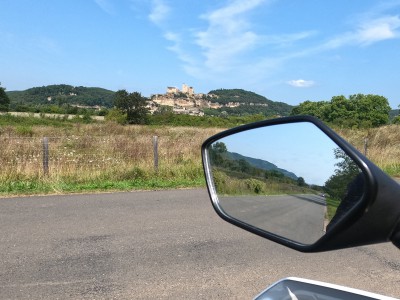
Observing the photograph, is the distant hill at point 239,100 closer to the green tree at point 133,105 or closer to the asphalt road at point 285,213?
the green tree at point 133,105

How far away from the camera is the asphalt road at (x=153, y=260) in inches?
142

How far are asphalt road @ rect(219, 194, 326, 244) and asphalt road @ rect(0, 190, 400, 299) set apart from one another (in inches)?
85.3

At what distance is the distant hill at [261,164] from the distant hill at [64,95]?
376 ft

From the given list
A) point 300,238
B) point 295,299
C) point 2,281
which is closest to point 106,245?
point 2,281

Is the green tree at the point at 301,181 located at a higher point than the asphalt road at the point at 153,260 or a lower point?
higher

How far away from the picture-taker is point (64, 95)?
126m

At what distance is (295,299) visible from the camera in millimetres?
1533

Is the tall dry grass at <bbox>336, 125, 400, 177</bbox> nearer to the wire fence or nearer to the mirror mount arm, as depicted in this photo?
the wire fence

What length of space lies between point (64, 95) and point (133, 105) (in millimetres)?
73648


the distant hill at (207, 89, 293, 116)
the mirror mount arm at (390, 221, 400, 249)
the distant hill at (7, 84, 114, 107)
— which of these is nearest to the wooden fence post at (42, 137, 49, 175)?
the mirror mount arm at (390, 221, 400, 249)

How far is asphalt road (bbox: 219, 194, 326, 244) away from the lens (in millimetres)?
1058

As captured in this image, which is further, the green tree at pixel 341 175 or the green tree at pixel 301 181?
the green tree at pixel 301 181

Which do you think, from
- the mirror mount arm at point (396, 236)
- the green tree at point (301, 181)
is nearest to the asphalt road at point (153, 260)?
the green tree at point (301, 181)

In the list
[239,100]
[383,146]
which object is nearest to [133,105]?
[239,100]
